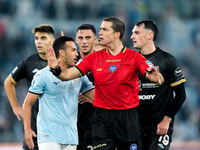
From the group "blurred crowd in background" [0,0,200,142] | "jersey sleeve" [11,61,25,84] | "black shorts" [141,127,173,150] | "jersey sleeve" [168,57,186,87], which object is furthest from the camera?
"blurred crowd in background" [0,0,200,142]

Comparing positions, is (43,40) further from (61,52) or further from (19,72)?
(61,52)

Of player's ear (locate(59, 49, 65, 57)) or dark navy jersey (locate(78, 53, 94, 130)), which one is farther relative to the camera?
dark navy jersey (locate(78, 53, 94, 130))

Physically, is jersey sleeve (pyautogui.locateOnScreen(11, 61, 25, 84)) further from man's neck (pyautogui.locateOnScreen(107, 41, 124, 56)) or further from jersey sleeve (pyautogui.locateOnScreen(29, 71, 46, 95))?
man's neck (pyautogui.locateOnScreen(107, 41, 124, 56))

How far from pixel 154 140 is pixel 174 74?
1.05m

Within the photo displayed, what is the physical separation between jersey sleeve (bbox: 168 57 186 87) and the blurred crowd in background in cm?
829

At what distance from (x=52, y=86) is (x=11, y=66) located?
1064 centimetres

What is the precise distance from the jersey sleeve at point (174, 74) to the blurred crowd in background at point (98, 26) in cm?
829

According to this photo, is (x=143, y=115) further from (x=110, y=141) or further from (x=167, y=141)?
(x=110, y=141)

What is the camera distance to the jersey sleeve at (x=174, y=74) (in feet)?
21.0

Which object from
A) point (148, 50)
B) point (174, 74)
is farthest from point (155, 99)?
point (148, 50)

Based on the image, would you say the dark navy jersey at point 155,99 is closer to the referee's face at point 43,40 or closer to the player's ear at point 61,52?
the player's ear at point 61,52

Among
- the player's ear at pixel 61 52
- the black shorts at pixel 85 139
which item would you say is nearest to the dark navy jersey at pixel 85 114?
the black shorts at pixel 85 139

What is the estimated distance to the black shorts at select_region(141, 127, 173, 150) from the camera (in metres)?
6.49

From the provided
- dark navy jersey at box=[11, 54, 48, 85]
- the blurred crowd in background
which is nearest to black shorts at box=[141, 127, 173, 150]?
dark navy jersey at box=[11, 54, 48, 85]
